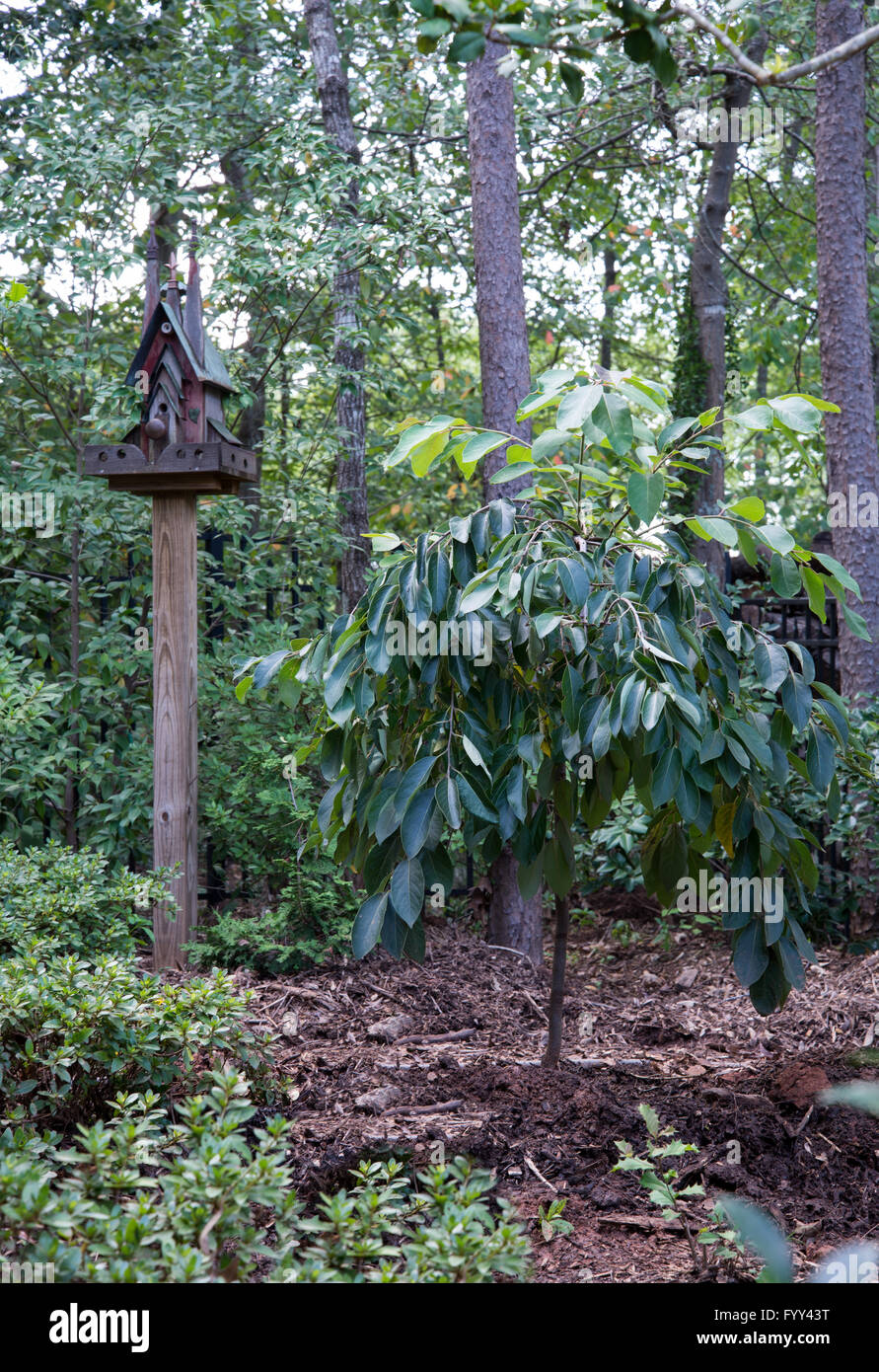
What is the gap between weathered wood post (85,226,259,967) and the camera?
13.3ft

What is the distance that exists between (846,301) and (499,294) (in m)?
1.84

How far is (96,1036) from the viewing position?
2559 mm

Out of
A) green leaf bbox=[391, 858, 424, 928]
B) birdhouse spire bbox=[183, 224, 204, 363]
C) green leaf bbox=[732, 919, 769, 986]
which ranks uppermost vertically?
birdhouse spire bbox=[183, 224, 204, 363]

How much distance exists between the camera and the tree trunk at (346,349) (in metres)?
5.40

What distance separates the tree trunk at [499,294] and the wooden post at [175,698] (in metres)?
1.41

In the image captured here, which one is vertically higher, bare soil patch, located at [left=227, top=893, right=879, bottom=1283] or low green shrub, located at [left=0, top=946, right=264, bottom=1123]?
low green shrub, located at [left=0, top=946, right=264, bottom=1123]

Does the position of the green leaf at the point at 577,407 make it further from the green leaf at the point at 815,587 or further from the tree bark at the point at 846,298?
the tree bark at the point at 846,298

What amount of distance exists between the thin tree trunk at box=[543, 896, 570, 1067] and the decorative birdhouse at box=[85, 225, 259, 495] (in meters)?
2.08

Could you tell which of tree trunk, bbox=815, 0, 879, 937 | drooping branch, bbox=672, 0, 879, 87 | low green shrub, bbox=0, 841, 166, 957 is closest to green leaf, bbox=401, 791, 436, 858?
low green shrub, bbox=0, 841, 166, 957

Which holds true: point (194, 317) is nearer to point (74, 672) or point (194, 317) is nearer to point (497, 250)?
point (497, 250)

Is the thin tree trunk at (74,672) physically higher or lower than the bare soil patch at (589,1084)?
higher

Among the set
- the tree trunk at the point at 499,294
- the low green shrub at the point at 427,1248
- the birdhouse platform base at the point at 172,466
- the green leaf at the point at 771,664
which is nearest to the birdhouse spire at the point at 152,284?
the birdhouse platform base at the point at 172,466

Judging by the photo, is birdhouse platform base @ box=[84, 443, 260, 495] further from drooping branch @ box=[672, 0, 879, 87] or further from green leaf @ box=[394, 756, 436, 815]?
drooping branch @ box=[672, 0, 879, 87]
